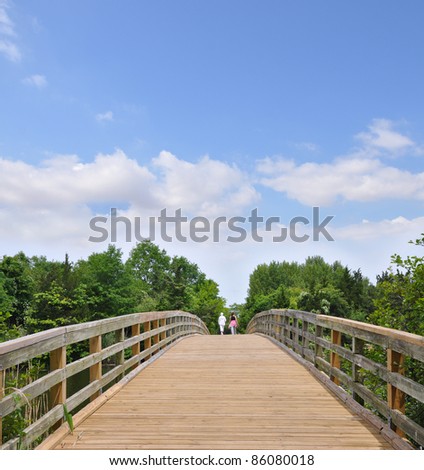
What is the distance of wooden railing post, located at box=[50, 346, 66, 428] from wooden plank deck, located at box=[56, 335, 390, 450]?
1.02 ft

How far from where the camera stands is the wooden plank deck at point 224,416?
14.1ft

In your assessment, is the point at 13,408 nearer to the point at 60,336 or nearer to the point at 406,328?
the point at 60,336

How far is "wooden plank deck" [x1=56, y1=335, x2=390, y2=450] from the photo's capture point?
4301mm

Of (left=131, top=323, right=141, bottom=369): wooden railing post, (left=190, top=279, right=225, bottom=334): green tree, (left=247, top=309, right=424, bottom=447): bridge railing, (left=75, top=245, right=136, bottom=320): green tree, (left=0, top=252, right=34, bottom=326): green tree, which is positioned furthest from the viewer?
(left=190, top=279, right=225, bottom=334): green tree

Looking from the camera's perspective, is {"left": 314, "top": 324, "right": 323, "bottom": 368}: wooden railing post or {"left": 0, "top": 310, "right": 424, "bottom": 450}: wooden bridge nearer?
{"left": 0, "top": 310, "right": 424, "bottom": 450}: wooden bridge

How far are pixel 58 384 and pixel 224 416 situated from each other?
1.67m

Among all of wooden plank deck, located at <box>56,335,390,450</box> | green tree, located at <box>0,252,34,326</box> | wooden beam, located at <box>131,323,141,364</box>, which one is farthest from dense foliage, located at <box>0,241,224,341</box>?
wooden plank deck, located at <box>56,335,390,450</box>

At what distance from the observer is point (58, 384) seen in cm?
469

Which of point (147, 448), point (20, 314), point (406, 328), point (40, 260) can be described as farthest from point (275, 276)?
point (147, 448)

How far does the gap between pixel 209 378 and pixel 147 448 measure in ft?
11.8

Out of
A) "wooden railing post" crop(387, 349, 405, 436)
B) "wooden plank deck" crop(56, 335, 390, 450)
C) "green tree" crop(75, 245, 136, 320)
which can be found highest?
"green tree" crop(75, 245, 136, 320)

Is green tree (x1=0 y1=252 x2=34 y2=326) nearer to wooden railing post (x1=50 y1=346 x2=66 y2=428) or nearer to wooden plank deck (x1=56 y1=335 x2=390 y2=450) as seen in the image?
wooden plank deck (x1=56 y1=335 x2=390 y2=450)

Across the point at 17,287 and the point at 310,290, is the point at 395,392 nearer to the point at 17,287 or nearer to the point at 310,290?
the point at 310,290
